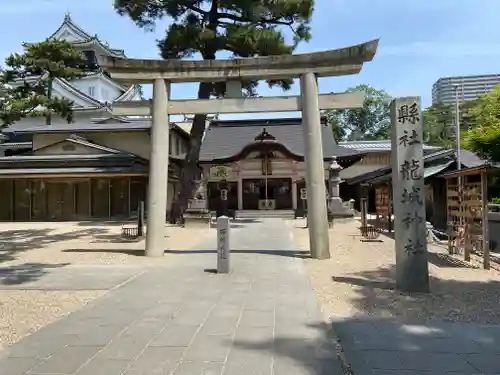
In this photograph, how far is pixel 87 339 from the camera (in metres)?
4.70

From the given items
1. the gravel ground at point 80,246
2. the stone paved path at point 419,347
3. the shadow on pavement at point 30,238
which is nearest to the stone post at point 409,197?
the stone paved path at point 419,347

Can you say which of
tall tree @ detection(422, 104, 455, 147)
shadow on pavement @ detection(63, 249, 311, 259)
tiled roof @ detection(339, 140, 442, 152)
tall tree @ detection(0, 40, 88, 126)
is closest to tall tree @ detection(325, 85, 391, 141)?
tall tree @ detection(422, 104, 455, 147)

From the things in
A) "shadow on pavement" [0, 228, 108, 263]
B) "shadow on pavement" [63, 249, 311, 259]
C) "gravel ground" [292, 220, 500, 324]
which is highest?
"shadow on pavement" [0, 228, 108, 263]

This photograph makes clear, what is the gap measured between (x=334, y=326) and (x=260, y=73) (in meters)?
6.99

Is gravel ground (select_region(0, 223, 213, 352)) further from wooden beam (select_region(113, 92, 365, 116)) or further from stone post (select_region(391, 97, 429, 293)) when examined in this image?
stone post (select_region(391, 97, 429, 293))

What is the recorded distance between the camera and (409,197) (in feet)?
23.7

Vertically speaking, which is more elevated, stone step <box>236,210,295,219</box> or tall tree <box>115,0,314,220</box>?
tall tree <box>115,0,314,220</box>

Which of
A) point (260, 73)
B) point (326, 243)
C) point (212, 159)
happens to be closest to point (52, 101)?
point (212, 159)

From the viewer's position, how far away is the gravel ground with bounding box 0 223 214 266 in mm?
10598

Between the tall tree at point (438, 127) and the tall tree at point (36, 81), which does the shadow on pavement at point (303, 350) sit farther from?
the tall tree at point (438, 127)

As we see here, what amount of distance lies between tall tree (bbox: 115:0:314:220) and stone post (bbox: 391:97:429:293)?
39.3 feet

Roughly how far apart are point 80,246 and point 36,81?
11.8m

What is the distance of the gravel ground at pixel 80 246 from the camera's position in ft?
34.8

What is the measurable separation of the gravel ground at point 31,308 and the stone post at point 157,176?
3646 millimetres
